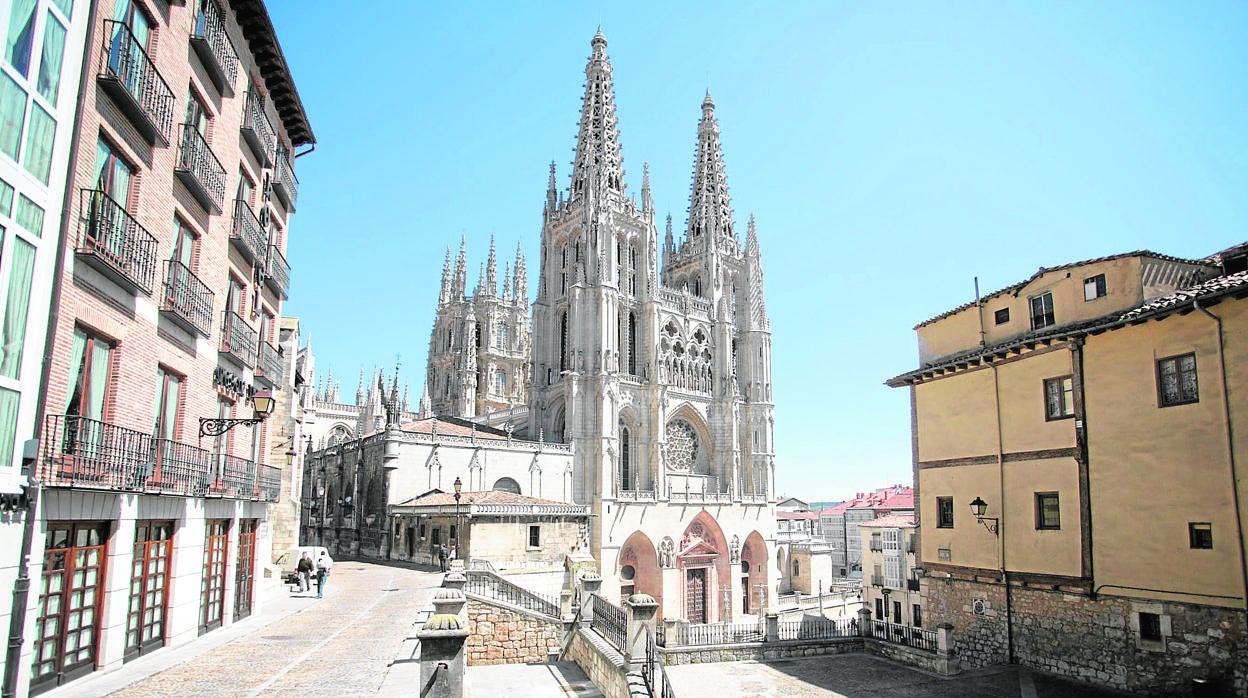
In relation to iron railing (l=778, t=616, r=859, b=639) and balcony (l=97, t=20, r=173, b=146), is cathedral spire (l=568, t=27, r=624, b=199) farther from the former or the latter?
balcony (l=97, t=20, r=173, b=146)

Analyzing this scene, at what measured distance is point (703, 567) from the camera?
5100 centimetres

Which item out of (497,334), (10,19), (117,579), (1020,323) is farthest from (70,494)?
(497,334)

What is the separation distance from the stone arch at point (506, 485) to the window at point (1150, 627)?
34.1 meters

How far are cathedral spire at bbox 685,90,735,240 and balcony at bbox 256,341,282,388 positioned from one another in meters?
47.0

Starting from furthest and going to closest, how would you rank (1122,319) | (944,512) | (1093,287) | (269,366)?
(944,512), (269,366), (1093,287), (1122,319)

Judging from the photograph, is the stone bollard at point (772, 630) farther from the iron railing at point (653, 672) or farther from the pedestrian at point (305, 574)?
the pedestrian at point (305, 574)

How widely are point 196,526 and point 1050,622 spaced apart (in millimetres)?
17355

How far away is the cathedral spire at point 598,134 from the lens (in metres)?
55.2

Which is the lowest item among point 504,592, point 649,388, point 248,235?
point 504,592

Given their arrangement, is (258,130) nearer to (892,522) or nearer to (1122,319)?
(1122,319)

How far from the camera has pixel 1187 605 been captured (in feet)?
45.9

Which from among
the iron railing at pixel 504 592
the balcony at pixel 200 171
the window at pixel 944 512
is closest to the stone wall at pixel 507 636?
the iron railing at pixel 504 592

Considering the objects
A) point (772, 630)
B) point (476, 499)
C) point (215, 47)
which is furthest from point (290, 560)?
point (215, 47)

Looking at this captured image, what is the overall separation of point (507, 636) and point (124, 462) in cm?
1119
